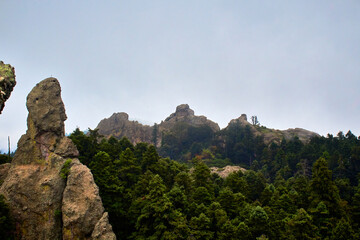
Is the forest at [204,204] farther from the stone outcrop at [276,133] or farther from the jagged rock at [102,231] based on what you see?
the stone outcrop at [276,133]

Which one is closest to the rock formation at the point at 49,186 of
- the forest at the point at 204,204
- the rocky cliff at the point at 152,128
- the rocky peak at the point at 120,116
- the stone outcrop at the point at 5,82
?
the forest at the point at 204,204

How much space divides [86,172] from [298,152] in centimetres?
5863

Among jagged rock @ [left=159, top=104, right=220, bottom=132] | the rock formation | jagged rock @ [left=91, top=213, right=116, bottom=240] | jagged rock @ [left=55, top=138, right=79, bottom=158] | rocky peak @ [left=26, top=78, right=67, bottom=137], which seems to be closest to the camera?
jagged rock @ [left=91, top=213, right=116, bottom=240]

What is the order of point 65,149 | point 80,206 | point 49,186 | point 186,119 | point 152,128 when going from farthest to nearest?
point 152,128 → point 186,119 → point 65,149 → point 49,186 → point 80,206

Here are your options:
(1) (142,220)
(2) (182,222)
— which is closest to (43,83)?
(1) (142,220)

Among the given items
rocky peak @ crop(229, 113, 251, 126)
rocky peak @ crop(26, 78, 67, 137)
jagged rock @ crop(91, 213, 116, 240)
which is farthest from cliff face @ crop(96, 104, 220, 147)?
jagged rock @ crop(91, 213, 116, 240)

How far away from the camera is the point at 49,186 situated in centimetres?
2095

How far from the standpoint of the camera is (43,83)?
2434 cm

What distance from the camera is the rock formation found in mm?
19344

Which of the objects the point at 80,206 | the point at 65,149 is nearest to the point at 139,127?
the point at 65,149

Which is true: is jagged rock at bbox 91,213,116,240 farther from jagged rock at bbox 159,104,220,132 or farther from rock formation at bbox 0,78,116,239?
jagged rock at bbox 159,104,220,132

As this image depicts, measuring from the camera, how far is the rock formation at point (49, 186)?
19.3m

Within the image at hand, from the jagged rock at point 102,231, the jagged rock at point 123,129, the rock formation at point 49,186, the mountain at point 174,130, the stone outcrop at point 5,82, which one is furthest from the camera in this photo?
the jagged rock at point 123,129

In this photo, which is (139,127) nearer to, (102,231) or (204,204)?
(204,204)
